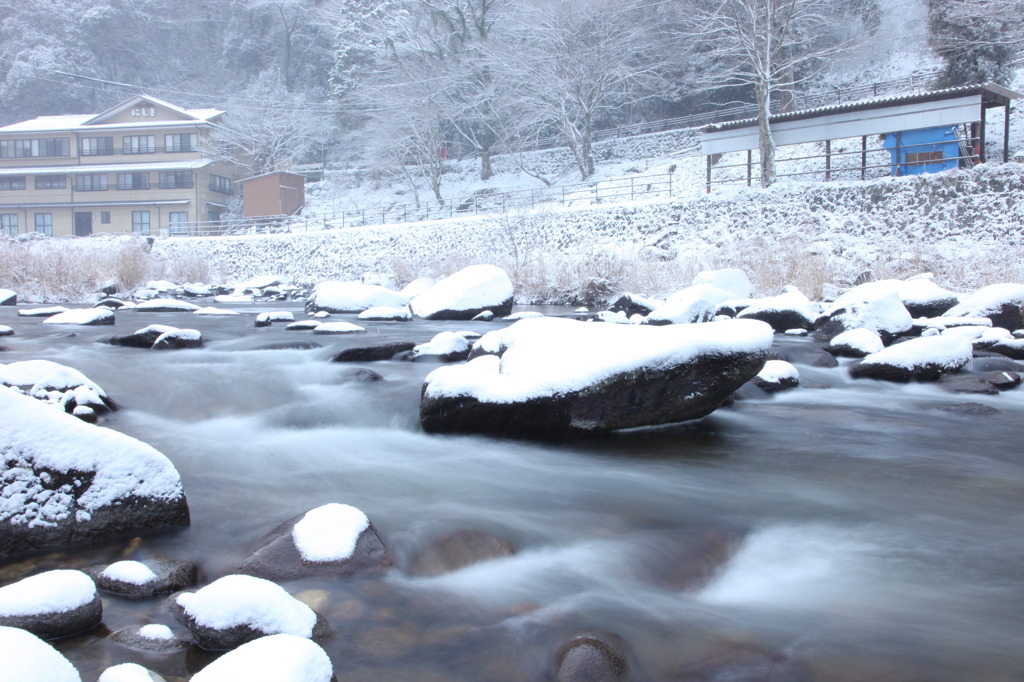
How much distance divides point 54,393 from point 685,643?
4779 mm

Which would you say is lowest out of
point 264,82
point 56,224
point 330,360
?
point 330,360

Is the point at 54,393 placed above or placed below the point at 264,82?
below

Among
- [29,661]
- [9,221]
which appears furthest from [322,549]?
[9,221]

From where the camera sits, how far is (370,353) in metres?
8.82

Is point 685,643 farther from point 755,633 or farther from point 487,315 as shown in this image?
point 487,315

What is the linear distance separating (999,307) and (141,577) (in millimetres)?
11554

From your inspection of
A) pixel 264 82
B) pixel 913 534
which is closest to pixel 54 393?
pixel 913 534

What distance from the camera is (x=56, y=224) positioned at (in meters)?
47.3

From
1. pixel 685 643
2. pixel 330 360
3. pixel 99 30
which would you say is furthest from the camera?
pixel 99 30

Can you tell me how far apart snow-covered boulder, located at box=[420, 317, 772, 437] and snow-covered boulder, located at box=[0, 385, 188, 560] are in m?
2.32

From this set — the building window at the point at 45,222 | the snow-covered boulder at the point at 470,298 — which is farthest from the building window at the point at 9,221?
the snow-covered boulder at the point at 470,298

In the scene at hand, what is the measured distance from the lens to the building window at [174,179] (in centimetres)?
4619

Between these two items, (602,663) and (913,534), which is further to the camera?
(913,534)

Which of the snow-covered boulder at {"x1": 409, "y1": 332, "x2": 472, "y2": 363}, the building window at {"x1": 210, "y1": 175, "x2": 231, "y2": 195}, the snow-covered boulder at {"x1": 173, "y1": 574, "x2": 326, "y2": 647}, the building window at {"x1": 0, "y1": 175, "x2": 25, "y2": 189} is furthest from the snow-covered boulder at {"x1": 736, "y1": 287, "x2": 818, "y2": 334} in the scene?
the building window at {"x1": 0, "y1": 175, "x2": 25, "y2": 189}
